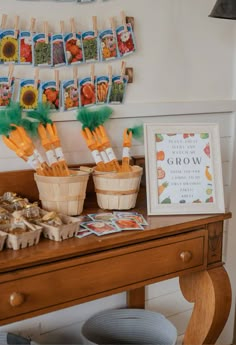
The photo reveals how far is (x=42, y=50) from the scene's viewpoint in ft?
4.94

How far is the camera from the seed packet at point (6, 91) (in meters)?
1.46

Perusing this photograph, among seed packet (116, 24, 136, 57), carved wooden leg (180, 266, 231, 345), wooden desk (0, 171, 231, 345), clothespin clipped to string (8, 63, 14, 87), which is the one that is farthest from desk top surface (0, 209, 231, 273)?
seed packet (116, 24, 136, 57)

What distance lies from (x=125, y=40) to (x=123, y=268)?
0.83m

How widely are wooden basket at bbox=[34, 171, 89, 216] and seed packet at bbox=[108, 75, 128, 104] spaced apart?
0.38m

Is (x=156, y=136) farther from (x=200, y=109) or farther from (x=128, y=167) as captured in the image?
(x=200, y=109)

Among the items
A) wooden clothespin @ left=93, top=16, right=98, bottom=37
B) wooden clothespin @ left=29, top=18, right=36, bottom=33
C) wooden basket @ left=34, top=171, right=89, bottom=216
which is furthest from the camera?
wooden clothespin @ left=93, top=16, right=98, bottom=37

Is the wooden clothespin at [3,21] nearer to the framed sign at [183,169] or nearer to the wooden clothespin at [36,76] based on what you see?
the wooden clothespin at [36,76]

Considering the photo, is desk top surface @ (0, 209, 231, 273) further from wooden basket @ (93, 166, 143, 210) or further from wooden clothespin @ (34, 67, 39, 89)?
wooden clothespin @ (34, 67, 39, 89)

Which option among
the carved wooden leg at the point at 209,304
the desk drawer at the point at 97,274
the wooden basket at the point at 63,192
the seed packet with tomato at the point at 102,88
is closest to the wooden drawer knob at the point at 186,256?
the desk drawer at the point at 97,274

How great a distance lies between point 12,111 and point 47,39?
27 centimetres

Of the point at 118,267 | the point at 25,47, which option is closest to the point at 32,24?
the point at 25,47

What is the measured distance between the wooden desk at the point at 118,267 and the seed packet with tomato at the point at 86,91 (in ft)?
1.06

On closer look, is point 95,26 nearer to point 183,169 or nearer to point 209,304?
point 183,169

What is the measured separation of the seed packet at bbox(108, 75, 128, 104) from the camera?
1.65 metres
